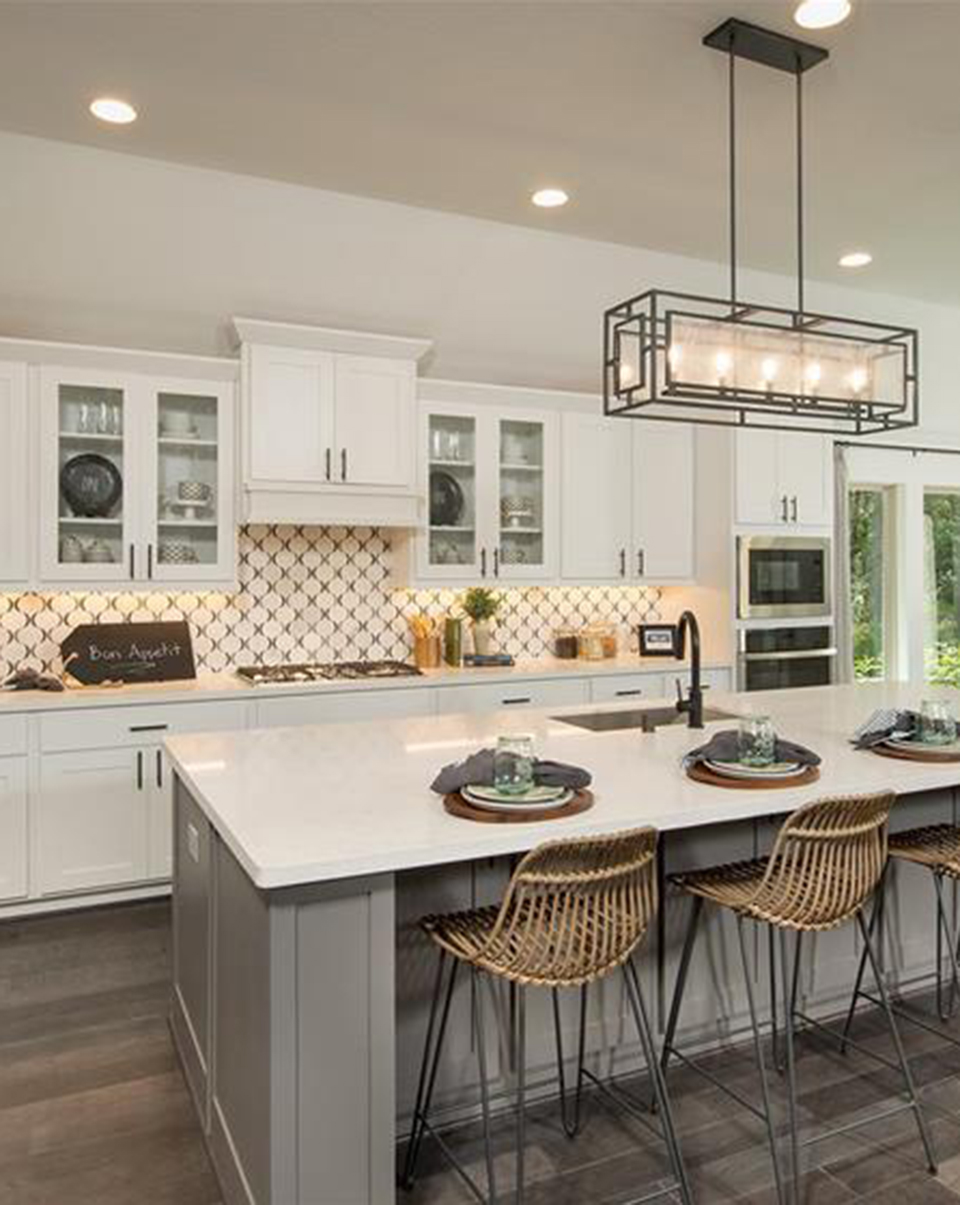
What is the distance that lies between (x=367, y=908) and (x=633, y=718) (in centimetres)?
185

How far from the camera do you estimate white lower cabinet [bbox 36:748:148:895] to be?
397cm

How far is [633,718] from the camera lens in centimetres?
358

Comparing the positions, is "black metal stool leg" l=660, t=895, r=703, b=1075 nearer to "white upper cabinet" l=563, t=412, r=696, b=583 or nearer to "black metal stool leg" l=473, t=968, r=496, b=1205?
"black metal stool leg" l=473, t=968, r=496, b=1205

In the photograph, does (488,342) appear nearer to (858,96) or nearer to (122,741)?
(858,96)

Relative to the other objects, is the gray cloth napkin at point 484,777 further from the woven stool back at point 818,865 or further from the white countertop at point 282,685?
the white countertop at point 282,685

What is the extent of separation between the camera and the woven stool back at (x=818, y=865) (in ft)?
7.30

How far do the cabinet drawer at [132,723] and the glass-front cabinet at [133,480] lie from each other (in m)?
0.61

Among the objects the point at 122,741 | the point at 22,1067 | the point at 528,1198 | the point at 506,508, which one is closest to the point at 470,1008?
the point at 528,1198

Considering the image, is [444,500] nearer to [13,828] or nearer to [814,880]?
[13,828]

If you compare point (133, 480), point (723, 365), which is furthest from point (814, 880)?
point (133, 480)

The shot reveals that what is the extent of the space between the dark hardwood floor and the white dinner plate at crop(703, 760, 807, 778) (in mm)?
923

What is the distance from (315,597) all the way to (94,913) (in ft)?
6.00

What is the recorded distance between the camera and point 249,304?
463 cm

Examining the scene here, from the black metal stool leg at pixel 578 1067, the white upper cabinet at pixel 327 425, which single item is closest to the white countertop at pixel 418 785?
the black metal stool leg at pixel 578 1067
